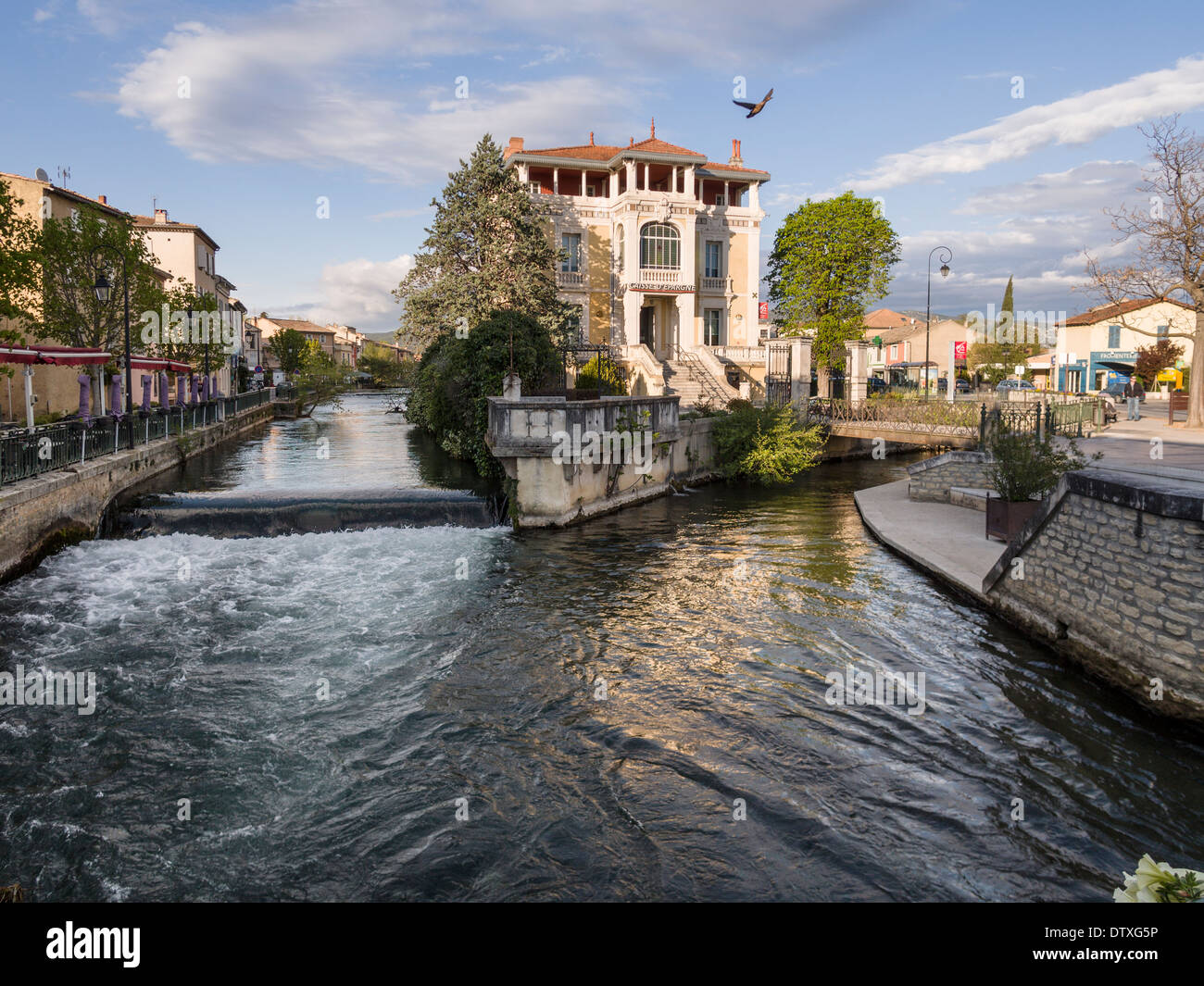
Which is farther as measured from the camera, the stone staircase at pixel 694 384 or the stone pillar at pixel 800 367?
the stone pillar at pixel 800 367

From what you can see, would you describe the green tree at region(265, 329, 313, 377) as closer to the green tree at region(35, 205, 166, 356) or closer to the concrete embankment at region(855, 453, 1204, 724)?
the green tree at region(35, 205, 166, 356)

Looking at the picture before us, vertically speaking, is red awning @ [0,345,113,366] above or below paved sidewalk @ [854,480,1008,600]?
above

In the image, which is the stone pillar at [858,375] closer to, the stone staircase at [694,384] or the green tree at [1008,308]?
the stone staircase at [694,384]

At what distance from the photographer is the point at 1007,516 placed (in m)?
13.7

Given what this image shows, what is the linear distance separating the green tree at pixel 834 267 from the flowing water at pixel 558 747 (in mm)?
31603

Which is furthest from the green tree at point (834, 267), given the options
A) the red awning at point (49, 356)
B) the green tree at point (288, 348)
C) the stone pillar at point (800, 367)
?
the green tree at point (288, 348)

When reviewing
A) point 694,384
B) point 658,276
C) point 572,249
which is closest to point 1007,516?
point 694,384

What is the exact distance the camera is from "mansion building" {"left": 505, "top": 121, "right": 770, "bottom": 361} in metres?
40.4

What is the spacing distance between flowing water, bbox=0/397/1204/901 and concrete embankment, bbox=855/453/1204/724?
15.3 inches

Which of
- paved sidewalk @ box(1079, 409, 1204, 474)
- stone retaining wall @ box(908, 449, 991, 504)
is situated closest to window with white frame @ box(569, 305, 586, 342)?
stone retaining wall @ box(908, 449, 991, 504)

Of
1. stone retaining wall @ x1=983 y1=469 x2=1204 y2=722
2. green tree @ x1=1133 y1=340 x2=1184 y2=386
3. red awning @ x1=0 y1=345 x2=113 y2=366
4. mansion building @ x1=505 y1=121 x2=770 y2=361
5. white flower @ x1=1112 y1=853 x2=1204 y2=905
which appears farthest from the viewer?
green tree @ x1=1133 y1=340 x2=1184 y2=386

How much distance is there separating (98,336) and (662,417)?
1952 cm

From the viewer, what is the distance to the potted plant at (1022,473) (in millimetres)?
13125
